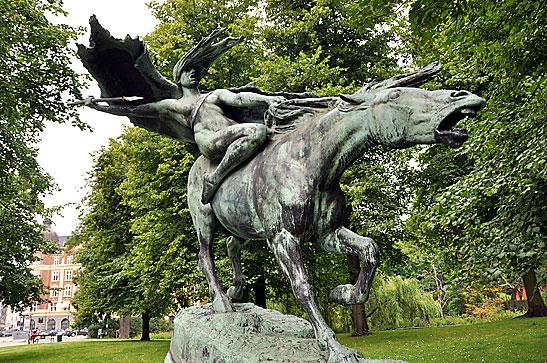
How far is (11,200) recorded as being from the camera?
1493 cm

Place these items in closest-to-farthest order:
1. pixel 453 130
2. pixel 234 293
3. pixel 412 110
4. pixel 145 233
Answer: pixel 453 130 → pixel 412 110 → pixel 234 293 → pixel 145 233

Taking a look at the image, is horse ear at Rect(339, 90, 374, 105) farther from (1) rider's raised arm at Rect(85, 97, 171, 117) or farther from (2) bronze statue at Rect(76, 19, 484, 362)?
(1) rider's raised arm at Rect(85, 97, 171, 117)

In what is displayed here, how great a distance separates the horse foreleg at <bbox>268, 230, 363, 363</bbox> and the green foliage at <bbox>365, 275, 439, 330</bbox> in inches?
576

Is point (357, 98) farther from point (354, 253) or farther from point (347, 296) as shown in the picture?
point (347, 296)

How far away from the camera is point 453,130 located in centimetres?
259

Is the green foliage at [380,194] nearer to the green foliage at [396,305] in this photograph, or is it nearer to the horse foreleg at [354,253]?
the green foliage at [396,305]

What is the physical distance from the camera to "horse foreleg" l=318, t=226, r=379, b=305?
2912mm

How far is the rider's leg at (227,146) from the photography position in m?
3.41

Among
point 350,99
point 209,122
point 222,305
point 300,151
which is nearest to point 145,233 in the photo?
point 222,305

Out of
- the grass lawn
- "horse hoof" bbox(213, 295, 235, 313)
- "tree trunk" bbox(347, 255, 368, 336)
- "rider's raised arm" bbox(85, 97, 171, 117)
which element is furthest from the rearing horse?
"tree trunk" bbox(347, 255, 368, 336)

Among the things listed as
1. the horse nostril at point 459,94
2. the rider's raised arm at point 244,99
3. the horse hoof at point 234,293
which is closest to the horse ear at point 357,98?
the horse nostril at point 459,94

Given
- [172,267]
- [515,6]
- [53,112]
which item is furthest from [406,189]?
[53,112]

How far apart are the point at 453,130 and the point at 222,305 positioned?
2.41 metres

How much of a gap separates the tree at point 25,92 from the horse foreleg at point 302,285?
10.1 metres
